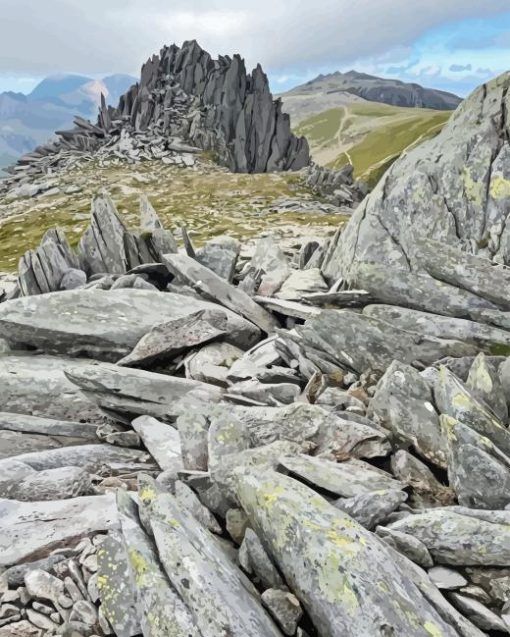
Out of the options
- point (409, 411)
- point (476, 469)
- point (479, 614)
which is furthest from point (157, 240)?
point (479, 614)

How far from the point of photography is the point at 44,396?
53.2ft

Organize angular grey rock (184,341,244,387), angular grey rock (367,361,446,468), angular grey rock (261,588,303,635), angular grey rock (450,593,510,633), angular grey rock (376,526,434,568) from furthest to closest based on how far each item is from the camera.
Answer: angular grey rock (184,341,244,387) < angular grey rock (367,361,446,468) < angular grey rock (376,526,434,568) < angular grey rock (450,593,510,633) < angular grey rock (261,588,303,635)

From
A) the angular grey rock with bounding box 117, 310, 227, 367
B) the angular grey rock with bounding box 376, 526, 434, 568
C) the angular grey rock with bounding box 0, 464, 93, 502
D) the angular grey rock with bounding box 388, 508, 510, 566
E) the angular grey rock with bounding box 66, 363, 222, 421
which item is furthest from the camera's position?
the angular grey rock with bounding box 117, 310, 227, 367

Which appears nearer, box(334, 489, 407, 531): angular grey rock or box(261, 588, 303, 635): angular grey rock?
box(261, 588, 303, 635): angular grey rock

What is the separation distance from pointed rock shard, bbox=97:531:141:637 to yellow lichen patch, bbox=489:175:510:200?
19.3 meters

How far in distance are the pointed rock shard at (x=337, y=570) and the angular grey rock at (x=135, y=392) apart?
284 inches

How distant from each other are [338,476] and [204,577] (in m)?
3.56

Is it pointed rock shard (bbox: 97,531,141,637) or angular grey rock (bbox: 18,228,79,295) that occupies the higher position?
angular grey rock (bbox: 18,228,79,295)

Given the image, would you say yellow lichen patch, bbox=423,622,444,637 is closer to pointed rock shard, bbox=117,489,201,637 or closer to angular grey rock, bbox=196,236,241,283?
pointed rock shard, bbox=117,489,201,637

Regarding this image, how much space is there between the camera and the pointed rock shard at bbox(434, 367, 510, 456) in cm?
1035

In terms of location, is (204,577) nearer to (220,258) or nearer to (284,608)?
(284,608)

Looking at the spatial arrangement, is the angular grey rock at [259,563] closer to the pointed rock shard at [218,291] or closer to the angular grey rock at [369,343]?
the angular grey rock at [369,343]

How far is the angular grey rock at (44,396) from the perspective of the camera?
1590 cm

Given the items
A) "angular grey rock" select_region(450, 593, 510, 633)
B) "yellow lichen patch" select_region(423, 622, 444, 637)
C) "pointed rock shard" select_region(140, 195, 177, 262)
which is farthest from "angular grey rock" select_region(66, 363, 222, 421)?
"pointed rock shard" select_region(140, 195, 177, 262)
